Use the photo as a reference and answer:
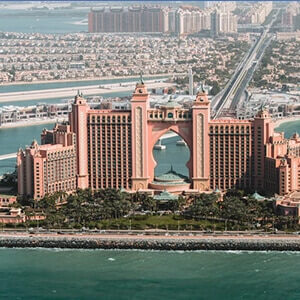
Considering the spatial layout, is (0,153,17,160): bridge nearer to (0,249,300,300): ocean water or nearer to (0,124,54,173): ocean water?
(0,124,54,173): ocean water

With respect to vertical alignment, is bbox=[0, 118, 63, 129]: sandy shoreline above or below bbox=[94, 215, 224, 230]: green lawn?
above

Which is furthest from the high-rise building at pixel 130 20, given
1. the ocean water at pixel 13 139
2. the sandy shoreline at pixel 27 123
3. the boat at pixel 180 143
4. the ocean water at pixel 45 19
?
the boat at pixel 180 143

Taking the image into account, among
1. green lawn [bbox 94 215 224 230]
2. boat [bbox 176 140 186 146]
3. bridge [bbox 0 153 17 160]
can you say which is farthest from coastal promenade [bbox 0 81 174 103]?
green lawn [bbox 94 215 224 230]

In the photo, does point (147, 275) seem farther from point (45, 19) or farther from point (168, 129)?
point (45, 19)

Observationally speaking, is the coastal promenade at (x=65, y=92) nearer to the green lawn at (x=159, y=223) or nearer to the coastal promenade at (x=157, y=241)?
the green lawn at (x=159, y=223)

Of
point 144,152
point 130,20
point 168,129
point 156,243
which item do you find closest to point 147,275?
point 156,243

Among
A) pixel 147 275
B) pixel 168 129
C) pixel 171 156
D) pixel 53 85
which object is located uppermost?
pixel 53 85
